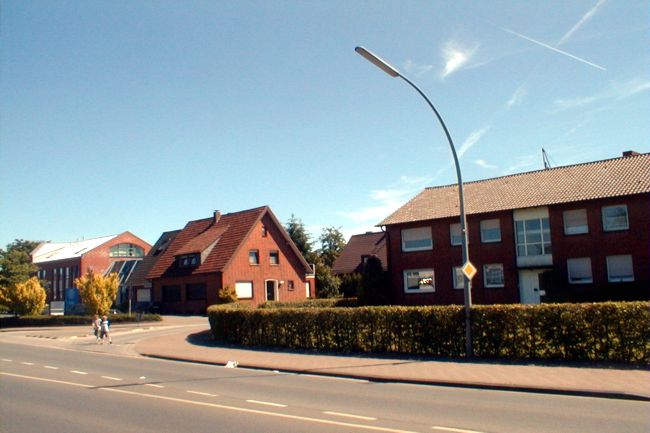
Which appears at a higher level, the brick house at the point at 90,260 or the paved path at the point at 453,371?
the brick house at the point at 90,260

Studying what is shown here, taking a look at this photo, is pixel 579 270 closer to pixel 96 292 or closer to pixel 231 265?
pixel 231 265

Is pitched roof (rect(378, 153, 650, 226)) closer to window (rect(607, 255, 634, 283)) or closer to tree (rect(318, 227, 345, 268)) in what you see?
window (rect(607, 255, 634, 283))

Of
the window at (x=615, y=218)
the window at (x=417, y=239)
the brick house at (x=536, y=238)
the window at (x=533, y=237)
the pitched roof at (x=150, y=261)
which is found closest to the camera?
the brick house at (x=536, y=238)

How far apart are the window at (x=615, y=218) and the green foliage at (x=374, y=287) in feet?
44.7

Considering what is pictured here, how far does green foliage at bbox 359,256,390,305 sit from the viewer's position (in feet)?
125

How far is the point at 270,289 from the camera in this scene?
49.3m

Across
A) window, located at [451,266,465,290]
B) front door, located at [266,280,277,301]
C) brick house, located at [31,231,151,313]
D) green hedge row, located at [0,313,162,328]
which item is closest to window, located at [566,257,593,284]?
window, located at [451,266,465,290]

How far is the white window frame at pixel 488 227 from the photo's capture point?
35.0m

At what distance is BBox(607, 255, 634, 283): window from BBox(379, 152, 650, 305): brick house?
47mm

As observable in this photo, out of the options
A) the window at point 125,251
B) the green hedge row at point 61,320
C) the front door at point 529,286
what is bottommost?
the green hedge row at point 61,320

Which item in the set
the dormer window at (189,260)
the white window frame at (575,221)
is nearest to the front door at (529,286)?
the white window frame at (575,221)

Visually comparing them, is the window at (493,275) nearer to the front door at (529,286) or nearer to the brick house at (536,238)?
the brick house at (536,238)

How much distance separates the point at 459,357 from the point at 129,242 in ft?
208

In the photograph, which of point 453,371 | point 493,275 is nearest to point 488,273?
point 493,275
